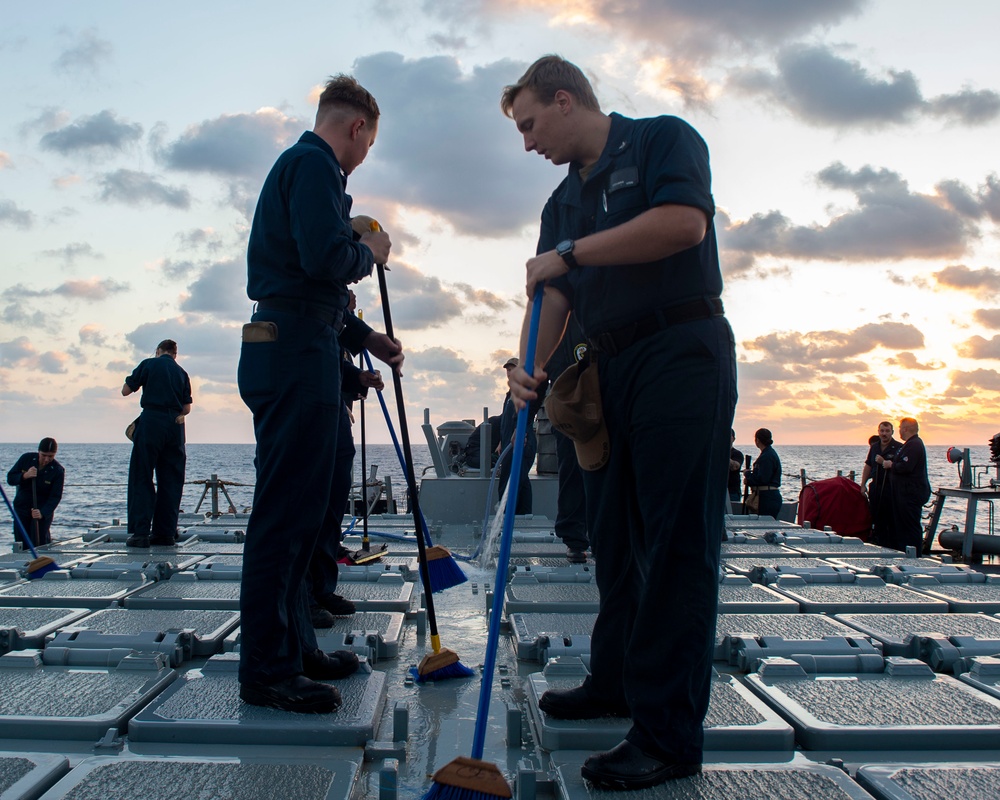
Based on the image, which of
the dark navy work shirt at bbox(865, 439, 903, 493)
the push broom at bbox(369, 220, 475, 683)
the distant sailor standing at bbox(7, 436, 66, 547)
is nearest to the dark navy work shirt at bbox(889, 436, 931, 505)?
the dark navy work shirt at bbox(865, 439, 903, 493)

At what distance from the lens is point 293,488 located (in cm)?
252

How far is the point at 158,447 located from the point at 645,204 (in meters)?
5.63

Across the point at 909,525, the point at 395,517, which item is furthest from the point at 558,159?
the point at 909,525

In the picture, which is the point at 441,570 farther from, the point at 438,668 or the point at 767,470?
the point at 767,470

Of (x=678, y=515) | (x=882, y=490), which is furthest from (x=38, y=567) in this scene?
(x=882, y=490)

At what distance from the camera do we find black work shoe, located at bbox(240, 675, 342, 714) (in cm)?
229

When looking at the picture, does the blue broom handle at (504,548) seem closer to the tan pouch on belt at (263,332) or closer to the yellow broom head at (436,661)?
the yellow broom head at (436,661)

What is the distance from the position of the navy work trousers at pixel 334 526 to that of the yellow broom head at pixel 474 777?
1.80 metres

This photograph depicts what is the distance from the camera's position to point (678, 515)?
2.04m

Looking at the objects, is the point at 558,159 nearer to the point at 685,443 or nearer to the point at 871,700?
the point at 685,443

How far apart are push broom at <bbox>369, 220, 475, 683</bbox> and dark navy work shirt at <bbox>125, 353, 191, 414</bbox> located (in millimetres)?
4027

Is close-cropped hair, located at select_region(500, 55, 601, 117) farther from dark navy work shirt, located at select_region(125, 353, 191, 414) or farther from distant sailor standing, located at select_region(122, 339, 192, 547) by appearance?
dark navy work shirt, located at select_region(125, 353, 191, 414)

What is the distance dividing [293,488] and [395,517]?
6.48 m

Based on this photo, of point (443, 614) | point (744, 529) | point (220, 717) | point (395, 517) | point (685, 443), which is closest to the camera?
point (685, 443)
